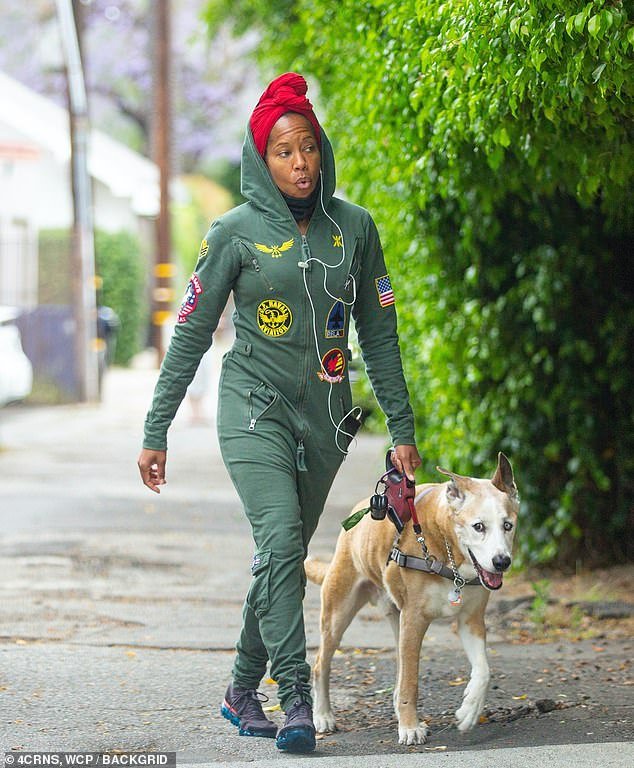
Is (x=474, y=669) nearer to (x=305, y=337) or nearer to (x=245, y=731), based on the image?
(x=245, y=731)

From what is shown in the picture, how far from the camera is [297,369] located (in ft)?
15.7

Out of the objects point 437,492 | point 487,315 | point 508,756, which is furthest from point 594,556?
point 508,756

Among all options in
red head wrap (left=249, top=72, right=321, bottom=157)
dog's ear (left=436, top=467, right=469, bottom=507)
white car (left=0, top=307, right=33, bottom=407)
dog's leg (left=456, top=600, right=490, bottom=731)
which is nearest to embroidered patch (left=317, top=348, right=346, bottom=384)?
dog's ear (left=436, top=467, right=469, bottom=507)

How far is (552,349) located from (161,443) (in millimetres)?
3532

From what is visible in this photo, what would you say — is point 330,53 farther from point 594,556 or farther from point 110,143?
point 110,143

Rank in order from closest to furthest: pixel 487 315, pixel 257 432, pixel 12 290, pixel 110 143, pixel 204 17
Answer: pixel 257 432, pixel 487 315, pixel 204 17, pixel 12 290, pixel 110 143

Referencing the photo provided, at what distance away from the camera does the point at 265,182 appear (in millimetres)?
4816

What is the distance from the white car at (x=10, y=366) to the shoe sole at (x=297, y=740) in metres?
12.5

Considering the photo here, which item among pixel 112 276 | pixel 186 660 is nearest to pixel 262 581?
pixel 186 660

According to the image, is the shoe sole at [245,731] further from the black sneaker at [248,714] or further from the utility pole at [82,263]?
the utility pole at [82,263]

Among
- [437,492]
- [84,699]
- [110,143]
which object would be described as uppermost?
[110,143]

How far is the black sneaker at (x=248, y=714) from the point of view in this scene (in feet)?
16.2

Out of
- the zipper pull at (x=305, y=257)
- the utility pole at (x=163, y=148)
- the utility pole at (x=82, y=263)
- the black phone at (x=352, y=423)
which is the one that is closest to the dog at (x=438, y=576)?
the black phone at (x=352, y=423)

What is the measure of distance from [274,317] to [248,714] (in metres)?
1.42
